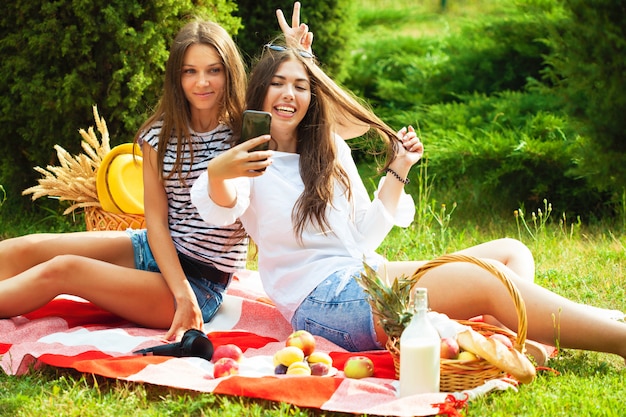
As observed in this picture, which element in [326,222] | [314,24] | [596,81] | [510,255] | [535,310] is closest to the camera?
[535,310]

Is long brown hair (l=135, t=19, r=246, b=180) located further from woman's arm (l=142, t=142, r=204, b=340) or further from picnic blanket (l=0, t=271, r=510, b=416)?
picnic blanket (l=0, t=271, r=510, b=416)

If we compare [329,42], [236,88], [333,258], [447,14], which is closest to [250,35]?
[329,42]

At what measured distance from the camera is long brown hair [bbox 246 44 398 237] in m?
3.22

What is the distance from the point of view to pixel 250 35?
7023 millimetres

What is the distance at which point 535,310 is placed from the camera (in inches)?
114

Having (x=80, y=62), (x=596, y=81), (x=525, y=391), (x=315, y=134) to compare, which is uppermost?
(x=80, y=62)

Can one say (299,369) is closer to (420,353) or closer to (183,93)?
(420,353)

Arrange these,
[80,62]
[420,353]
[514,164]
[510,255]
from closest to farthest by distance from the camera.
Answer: [420,353] < [510,255] < [80,62] < [514,164]

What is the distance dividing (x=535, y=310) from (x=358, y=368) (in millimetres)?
628

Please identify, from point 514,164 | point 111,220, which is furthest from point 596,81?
point 111,220

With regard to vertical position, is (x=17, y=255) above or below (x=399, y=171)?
below

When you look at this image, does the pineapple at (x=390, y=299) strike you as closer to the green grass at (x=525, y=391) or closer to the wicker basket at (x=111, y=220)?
the green grass at (x=525, y=391)

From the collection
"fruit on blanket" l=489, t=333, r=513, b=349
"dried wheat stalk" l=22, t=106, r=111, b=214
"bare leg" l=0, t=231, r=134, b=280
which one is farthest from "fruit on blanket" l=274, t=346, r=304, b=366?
"dried wheat stalk" l=22, t=106, r=111, b=214

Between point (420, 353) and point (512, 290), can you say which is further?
point (512, 290)
